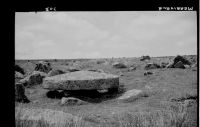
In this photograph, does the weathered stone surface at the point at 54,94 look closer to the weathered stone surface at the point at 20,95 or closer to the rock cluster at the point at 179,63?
the weathered stone surface at the point at 20,95

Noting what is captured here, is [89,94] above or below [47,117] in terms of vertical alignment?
below

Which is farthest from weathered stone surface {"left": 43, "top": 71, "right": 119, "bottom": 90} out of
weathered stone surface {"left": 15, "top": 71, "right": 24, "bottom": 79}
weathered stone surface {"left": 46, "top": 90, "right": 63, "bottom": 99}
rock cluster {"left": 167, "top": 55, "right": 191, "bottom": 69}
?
rock cluster {"left": 167, "top": 55, "right": 191, "bottom": 69}

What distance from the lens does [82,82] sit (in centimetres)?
945

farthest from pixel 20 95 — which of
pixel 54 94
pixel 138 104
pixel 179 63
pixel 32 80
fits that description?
pixel 179 63

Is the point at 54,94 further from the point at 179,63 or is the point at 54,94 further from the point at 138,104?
the point at 179,63

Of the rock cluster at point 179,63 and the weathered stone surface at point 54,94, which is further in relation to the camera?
the rock cluster at point 179,63

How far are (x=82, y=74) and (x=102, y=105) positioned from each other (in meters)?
1.85

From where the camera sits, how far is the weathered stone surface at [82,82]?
9445 mm

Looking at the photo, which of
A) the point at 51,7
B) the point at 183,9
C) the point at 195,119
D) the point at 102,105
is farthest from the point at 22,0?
the point at 102,105

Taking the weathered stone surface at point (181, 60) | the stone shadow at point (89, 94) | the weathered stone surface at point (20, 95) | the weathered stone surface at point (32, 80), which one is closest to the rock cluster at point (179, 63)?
the weathered stone surface at point (181, 60)

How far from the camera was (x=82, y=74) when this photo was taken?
9891mm

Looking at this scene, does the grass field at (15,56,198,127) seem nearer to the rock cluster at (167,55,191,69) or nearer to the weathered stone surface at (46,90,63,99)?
the weathered stone surface at (46,90,63,99)
